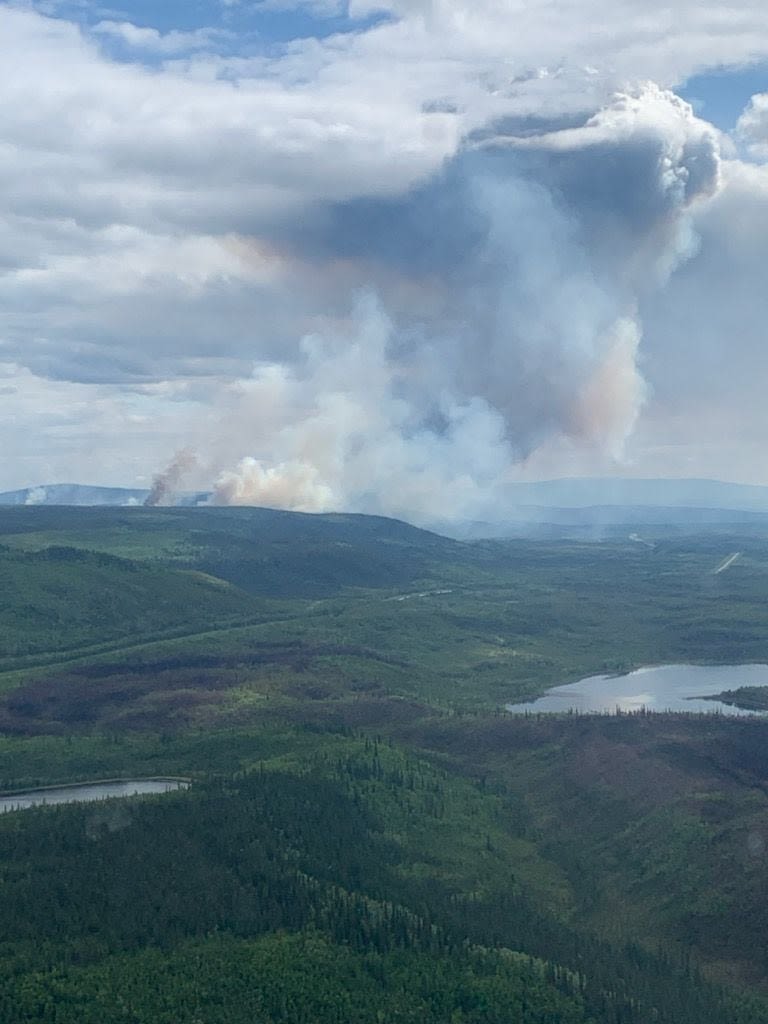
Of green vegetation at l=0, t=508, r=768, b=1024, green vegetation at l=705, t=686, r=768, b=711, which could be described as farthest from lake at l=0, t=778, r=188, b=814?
green vegetation at l=705, t=686, r=768, b=711

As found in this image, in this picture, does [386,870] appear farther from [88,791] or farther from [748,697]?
[748,697]

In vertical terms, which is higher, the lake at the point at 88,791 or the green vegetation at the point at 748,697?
the green vegetation at the point at 748,697

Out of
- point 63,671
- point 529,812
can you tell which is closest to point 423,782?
point 529,812

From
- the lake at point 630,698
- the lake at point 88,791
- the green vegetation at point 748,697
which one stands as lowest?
the lake at point 88,791

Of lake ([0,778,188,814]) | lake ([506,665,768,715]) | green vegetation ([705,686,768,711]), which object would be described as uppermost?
green vegetation ([705,686,768,711])

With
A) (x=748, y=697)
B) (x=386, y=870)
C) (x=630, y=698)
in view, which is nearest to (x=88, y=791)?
(x=386, y=870)

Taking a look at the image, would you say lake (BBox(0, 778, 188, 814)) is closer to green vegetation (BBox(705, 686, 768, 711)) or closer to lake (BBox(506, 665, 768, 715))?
lake (BBox(506, 665, 768, 715))

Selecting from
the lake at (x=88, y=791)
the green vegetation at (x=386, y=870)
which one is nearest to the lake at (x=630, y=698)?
the green vegetation at (x=386, y=870)

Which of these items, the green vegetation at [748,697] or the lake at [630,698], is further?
the green vegetation at [748,697]

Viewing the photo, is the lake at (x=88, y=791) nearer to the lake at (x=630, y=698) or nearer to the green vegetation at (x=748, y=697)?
the lake at (x=630, y=698)

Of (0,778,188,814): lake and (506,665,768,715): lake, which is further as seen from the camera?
(506,665,768,715): lake
